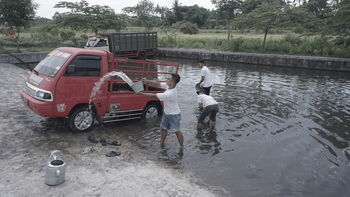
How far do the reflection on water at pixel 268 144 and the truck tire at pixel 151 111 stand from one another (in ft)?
1.76

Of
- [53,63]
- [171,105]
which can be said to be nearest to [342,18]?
[171,105]

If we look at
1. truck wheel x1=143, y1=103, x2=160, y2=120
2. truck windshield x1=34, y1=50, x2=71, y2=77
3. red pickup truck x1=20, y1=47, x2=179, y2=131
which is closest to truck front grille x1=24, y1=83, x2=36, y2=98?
red pickup truck x1=20, y1=47, x2=179, y2=131

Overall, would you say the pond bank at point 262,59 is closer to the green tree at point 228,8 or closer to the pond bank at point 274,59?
the pond bank at point 274,59

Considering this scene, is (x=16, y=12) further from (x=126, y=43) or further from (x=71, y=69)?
(x=71, y=69)

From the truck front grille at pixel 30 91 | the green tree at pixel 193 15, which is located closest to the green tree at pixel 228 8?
the truck front grille at pixel 30 91

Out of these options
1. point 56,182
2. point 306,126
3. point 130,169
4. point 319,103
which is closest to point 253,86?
point 319,103

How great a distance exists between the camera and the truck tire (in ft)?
29.5

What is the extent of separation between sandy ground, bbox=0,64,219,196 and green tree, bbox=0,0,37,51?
16.0m

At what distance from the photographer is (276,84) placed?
16.0m

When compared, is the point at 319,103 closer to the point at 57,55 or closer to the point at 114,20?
the point at 57,55

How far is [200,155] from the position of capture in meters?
6.89

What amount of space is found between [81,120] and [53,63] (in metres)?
1.56

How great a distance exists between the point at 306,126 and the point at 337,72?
47.1 ft

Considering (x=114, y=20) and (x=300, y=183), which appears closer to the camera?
(x=300, y=183)
